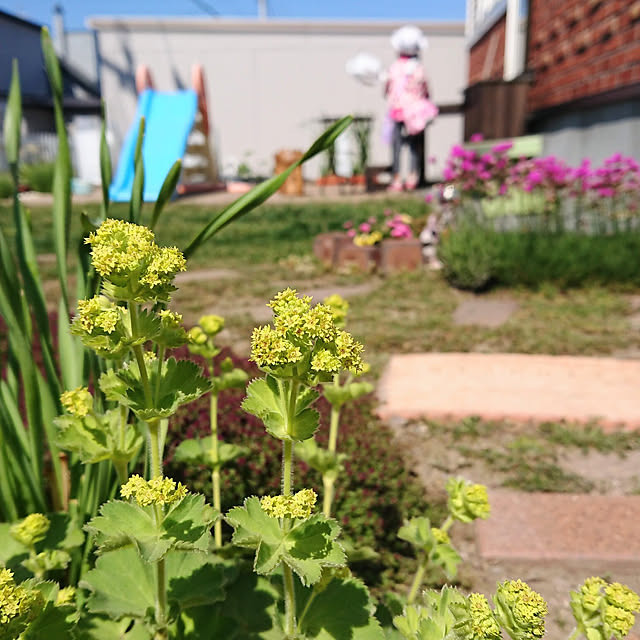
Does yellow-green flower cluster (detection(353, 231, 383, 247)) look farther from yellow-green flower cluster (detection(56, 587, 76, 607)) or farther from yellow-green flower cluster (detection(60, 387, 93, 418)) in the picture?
yellow-green flower cluster (detection(56, 587, 76, 607))

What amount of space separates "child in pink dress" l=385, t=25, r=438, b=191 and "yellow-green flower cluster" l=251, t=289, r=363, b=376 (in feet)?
35.5

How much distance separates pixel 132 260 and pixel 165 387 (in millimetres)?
234

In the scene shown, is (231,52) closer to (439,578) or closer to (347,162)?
(347,162)

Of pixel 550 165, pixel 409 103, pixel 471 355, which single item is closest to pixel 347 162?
pixel 409 103

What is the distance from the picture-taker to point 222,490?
178 centimetres

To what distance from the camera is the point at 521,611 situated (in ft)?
2.39

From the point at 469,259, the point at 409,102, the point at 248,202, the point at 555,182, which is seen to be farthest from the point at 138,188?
the point at 409,102

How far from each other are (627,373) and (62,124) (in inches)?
108

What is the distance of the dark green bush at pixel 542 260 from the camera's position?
4.59 m

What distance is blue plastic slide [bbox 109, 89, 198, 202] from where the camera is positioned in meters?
11.4

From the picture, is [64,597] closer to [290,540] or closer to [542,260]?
[290,540]

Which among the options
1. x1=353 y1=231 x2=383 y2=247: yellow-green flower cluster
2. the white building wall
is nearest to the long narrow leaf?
x1=353 y1=231 x2=383 y2=247: yellow-green flower cluster

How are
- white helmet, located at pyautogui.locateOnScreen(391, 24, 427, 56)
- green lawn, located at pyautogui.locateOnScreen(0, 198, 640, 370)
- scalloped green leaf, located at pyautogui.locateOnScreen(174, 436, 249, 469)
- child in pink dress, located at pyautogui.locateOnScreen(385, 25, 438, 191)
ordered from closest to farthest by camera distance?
scalloped green leaf, located at pyautogui.locateOnScreen(174, 436, 249, 469) < green lawn, located at pyautogui.locateOnScreen(0, 198, 640, 370) < child in pink dress, located at pyautogui.locateOnScreen(385, 25, 438, 191) < white helmet, located at pyautogui.locateOnScreen(391, 24, 427, 56)

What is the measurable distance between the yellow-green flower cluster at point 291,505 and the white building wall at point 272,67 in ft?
57.0
